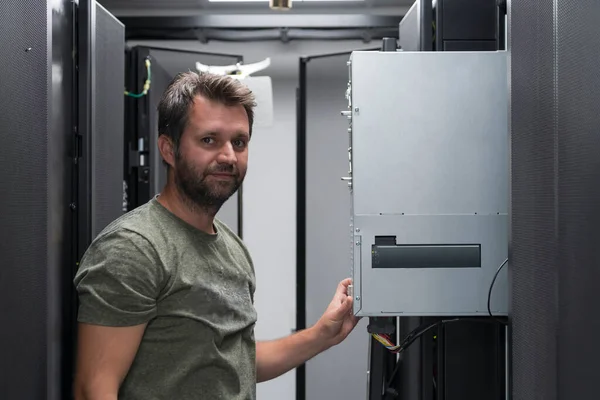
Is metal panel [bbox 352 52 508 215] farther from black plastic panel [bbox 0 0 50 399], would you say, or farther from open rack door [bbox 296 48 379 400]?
open rack door [bbox 296 48 379 400]

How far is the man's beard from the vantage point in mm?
1396

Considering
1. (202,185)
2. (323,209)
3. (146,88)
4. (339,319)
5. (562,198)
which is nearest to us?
(562,198)

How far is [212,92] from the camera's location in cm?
143

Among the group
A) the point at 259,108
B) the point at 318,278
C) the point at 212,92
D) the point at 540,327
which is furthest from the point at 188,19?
the point at 540,327

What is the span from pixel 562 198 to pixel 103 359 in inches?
32.1

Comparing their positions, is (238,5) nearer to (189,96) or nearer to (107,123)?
(107,123)

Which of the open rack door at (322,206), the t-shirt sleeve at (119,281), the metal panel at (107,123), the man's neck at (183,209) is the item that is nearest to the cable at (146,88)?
the open rack door at (322,206)

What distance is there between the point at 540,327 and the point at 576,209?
0.74ft

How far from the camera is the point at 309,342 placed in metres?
1.73

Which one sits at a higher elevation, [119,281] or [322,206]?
[322,206]

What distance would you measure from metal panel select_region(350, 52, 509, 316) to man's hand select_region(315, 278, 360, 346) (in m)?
0.16

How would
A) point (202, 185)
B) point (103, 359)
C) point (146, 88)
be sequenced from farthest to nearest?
point (146, 88)
point (202, 185)
point (103, 359)

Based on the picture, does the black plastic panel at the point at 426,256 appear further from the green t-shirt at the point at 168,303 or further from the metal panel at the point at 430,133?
the green t-shirt at the point at 168,303

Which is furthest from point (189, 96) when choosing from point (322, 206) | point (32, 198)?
point (322, 206)
